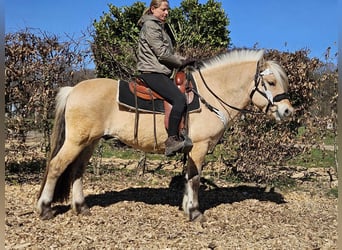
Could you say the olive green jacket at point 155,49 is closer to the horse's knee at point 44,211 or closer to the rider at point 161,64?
the rider at point 161,64

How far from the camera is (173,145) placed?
15.2 feet

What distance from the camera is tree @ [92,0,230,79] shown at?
731cm

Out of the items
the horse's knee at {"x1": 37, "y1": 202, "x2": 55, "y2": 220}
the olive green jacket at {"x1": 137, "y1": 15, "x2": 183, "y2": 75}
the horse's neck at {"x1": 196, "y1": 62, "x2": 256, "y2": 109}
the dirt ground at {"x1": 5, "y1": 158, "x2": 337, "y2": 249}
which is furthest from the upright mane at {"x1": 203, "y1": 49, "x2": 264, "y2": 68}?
the horse's knee at {"x1": 37, "y1": 202, "x2": 55, "y2": 220}

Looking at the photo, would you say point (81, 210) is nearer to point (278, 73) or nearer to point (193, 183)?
point (193, 183)

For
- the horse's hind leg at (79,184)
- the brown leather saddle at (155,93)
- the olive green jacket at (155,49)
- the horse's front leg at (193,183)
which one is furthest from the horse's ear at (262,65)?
the horse's hind leg at (79,184)

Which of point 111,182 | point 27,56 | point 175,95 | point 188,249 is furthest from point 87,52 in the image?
point 188,249

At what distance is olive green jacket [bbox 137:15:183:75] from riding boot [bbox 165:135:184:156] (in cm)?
87

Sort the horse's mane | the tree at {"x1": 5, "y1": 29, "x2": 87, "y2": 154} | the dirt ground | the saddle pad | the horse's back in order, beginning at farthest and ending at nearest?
the tree at {"x1": 5, "y1": 29, "x2": 87, "y2": 154} < the horse's mane < the saddle pad < the horse's back < the dirt ground

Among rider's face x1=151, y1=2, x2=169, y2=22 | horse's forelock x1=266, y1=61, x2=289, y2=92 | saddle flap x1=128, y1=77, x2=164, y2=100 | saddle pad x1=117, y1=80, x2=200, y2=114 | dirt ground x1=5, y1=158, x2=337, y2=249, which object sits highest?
rider's face x1=151, y1=2, x2=169, y2=22

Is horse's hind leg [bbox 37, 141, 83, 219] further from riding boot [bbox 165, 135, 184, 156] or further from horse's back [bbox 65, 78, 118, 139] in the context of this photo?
riding boot [bbox 165, 135, 184, 156]

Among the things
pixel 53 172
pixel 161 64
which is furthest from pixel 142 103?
pixel 53 172

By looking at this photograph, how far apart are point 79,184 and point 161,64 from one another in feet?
6.83

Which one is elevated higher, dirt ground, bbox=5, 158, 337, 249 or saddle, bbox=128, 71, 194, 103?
saddle, bbox=128, 71, 194, 103

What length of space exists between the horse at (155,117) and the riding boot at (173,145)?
23 cm
